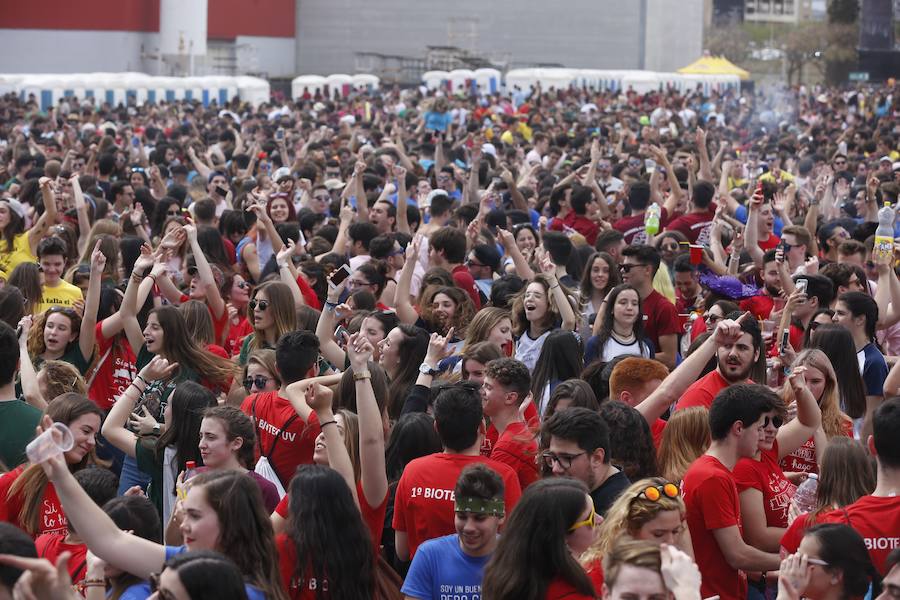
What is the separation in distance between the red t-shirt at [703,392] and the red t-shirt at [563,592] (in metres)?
2.30

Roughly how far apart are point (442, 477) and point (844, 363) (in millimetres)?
2924

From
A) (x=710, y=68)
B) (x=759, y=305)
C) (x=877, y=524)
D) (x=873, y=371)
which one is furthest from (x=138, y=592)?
(x=710, y=68)

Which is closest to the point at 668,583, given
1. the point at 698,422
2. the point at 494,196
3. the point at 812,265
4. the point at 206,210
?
the point at 698,422

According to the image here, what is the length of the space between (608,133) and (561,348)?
807 inches

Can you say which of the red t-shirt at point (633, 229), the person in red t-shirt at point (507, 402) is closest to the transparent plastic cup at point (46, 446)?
the person in red t-shirt at point (507, 402)

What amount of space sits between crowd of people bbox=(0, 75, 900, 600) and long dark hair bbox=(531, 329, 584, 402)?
0.04ft

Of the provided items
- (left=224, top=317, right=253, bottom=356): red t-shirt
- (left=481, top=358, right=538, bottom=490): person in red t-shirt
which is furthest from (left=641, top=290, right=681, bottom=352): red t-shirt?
(left=481, top=358, right=538, bottom=490): person in red t-shirt

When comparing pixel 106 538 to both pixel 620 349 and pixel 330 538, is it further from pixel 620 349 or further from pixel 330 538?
pixel 620 349

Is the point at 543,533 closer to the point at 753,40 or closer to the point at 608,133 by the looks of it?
the point at 608,133

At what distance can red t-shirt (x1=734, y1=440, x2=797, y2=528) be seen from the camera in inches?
216

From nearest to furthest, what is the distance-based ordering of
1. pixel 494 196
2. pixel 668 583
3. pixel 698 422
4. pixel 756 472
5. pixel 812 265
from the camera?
pixel 668 583 → pixel 756 472 → pixel 698 422 → pixel 812 265 → pixel 494 196

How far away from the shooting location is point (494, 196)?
1405cm

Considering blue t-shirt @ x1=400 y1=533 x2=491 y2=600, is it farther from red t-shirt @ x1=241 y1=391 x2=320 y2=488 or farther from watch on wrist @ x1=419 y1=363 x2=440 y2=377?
watch on wrist @ x1=419 y1=363 x2=440 y2=377

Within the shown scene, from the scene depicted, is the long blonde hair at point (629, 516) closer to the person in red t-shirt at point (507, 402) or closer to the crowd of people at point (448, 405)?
the crowd of people at point (448, 405)
